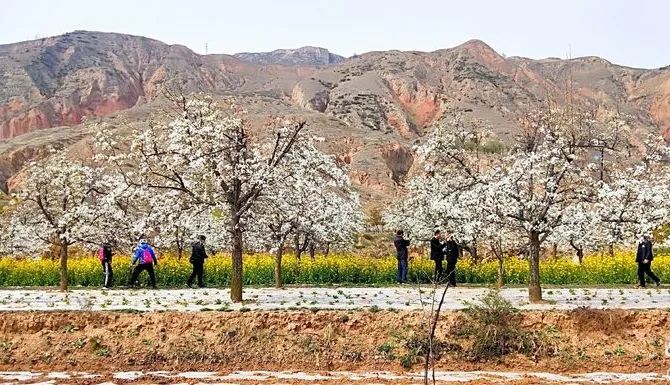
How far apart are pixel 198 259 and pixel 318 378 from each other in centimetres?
1099

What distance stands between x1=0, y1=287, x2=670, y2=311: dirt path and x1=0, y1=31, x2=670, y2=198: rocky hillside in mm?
62964

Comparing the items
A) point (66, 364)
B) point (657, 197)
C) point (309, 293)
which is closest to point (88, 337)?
point (66, 364)

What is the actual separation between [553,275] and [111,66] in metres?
153

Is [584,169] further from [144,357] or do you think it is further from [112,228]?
[112,228]

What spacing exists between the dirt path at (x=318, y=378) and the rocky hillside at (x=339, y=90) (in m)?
70.9

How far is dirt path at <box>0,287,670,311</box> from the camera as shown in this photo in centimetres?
1730

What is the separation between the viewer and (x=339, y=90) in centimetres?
12588

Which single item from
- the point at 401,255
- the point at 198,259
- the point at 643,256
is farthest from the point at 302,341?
the point at 643,256

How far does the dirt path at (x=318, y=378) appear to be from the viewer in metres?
12.8

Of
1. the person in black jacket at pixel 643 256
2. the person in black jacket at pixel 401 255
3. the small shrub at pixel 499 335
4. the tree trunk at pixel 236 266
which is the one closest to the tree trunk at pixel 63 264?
the tree trunk at pixel 236 266

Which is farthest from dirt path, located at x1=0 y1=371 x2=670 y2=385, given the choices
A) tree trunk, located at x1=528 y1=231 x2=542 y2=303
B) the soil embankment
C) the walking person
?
the walking person

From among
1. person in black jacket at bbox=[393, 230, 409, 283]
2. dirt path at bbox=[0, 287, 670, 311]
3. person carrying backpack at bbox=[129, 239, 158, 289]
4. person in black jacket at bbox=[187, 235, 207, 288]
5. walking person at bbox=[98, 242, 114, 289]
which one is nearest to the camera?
dirt path at bbox=[0, 287, 670, 311]

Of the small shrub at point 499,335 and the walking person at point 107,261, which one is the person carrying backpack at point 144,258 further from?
the small shrub at point 499,335

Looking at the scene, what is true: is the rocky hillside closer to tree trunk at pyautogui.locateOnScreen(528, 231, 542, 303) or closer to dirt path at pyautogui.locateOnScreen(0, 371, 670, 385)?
Result: tree trunk at pyautogui.locateOnScreen(528, 231, 542, 303)
